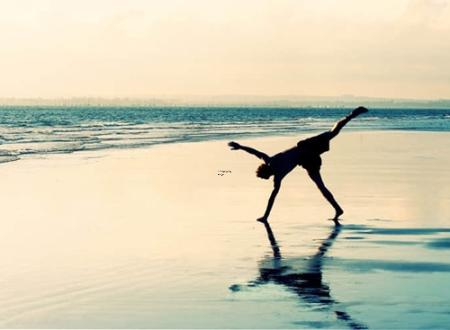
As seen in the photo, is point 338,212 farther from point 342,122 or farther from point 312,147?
point 342,122

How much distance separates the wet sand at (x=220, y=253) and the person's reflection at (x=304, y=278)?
0.8 inches

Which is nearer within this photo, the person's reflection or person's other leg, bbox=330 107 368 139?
the person's reflection

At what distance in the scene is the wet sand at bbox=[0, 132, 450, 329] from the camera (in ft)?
26.2

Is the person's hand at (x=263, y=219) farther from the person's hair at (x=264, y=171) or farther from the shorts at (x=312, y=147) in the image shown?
the shorts at (x=312, y=147)

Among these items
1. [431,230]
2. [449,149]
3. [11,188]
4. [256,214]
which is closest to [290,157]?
[256,214]

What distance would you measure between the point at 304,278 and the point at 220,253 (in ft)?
5.99

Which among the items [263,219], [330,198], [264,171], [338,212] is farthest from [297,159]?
[263,219]

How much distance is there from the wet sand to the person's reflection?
2 centimetres

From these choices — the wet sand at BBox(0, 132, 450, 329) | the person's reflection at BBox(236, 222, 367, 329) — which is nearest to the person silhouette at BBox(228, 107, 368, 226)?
the wet sand at BBox(0, 132, 450, 329)

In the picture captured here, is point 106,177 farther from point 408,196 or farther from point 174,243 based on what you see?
point 174,243

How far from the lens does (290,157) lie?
47.0 ft

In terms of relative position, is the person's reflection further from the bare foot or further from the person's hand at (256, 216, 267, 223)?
the bare foot

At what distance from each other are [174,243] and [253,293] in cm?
320

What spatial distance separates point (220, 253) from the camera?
11.0 m
